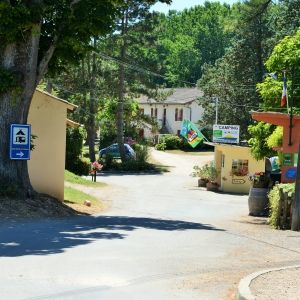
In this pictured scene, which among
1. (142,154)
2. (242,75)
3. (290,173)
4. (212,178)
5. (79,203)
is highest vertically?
(242,75)

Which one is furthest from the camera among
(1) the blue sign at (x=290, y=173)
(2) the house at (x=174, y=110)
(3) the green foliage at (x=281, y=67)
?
(2) the house at (x=174, y=110)

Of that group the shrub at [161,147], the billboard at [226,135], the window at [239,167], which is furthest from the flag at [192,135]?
the shrub at [161,147]

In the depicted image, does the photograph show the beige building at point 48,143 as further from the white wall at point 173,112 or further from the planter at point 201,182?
the white wall at point 173,112

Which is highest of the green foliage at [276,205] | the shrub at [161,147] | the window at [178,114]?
the window at [178,114]

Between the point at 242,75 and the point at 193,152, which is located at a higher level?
the point at 242,75

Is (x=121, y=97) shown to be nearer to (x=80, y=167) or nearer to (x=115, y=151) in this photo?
(x=115, y=151)

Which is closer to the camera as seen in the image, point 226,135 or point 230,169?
point 230,169

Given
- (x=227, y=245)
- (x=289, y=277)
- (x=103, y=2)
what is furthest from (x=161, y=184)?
(x=289, y=277)

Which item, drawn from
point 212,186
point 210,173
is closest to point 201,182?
point 210,173

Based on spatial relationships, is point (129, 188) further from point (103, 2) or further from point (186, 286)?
point (186, 286)

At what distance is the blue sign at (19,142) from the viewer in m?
18.7

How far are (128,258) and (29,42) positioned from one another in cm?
1003

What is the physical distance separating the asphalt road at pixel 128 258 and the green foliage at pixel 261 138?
14615 millimetres

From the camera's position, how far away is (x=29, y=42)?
18.9 m
